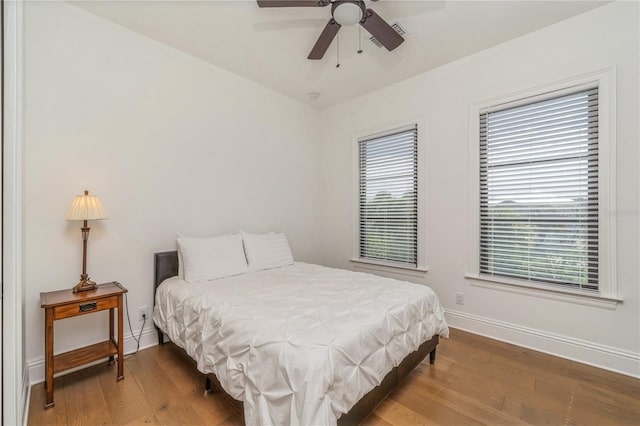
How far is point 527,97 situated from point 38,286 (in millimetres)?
4397

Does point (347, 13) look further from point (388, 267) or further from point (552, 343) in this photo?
point (552, 343)

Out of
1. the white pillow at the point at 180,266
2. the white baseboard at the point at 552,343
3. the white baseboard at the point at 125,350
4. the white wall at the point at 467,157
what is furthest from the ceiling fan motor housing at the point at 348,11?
the white baseboard at the point at 125,350

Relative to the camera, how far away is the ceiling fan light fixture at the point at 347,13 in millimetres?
1935

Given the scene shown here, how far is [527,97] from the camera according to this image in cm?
264

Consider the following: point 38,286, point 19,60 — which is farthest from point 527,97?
point 38,286

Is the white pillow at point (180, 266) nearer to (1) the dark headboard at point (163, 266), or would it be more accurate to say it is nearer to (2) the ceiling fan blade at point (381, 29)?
(1) the dark headboard at point (163, 266)

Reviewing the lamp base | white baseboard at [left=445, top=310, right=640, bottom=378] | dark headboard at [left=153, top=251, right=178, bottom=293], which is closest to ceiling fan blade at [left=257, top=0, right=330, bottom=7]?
dark headboard at [left=153, top=251, right=178, bottom=293]

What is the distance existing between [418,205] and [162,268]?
283 centimetres

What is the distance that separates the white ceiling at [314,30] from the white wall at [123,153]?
0.23m

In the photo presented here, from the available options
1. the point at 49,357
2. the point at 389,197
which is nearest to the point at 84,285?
the point at 49,357

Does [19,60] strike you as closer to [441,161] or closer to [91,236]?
[91,236]

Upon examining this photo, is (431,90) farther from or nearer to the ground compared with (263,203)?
farther from the ground

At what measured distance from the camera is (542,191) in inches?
101

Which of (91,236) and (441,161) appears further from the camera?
(441,161)
